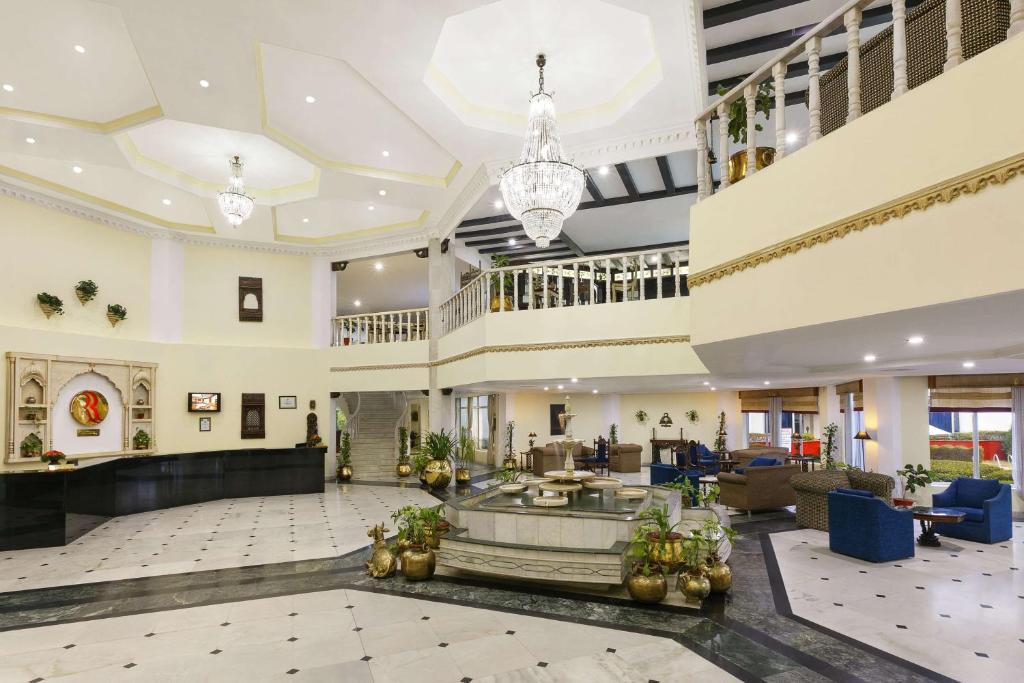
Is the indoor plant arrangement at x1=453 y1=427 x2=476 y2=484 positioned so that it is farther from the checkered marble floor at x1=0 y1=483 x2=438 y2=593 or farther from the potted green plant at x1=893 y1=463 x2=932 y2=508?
the potted green plant at x1=893 y1=463 x2=932 y2=508

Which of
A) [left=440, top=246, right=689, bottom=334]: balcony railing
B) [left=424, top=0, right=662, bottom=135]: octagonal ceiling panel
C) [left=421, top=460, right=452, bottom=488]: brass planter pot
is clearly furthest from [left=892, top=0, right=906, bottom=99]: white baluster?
[left=421, top=460, right=452, bottom=488]: brass planter pot

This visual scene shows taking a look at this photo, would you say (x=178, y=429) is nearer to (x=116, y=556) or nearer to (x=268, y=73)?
(x=116, y=556)

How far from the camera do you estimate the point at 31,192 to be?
10.1m

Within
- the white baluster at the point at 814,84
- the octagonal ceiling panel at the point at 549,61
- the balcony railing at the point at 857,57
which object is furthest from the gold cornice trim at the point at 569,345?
the white baluster at the point at 814,84

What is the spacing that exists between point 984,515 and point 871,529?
2242 mm

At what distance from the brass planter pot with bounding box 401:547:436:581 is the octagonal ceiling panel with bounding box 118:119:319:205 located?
6872mm

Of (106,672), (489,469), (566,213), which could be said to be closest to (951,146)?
(566,213)

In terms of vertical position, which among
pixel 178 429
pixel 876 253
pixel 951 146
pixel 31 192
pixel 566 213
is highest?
pixel 31 192

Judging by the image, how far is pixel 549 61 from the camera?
281 inches

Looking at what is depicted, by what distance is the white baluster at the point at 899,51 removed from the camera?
272cm

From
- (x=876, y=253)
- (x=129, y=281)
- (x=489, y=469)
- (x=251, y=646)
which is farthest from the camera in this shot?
(x=489, y=469)

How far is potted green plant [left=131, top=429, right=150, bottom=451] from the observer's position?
11641mm

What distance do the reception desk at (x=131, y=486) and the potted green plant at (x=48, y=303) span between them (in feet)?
9.59

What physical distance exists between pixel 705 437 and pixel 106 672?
1644 centimetres
